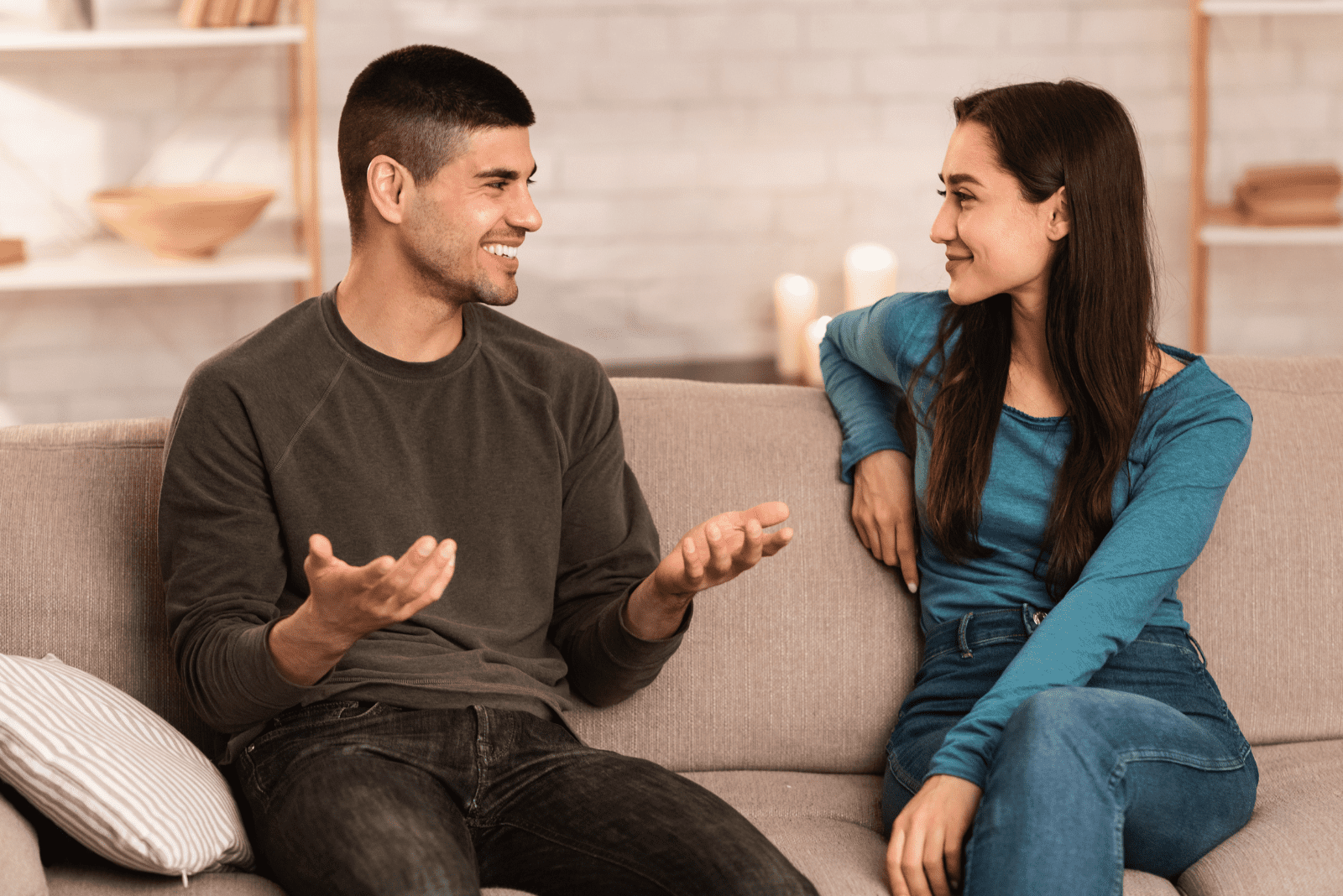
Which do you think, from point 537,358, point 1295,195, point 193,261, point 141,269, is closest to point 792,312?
point 1295,195

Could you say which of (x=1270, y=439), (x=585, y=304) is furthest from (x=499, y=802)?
(x=585, y=304)

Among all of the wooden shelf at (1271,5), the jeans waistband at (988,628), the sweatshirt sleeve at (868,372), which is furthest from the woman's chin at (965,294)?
the wooden shelf at (1271,5)

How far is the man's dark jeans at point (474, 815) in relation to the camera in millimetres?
1218

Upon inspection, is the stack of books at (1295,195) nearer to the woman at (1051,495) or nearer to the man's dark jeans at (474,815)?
the woman at (1051,495)

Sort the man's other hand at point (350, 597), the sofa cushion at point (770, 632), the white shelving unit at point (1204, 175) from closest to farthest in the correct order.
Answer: the man's other hand at point (350, 597) < the sofa cushion at point (770, 632) < the white shelving unit at point (1204, 175)

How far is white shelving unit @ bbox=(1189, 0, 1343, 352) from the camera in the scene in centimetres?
303

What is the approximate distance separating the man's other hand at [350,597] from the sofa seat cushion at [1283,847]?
87 cm

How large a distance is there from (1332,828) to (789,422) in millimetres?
807

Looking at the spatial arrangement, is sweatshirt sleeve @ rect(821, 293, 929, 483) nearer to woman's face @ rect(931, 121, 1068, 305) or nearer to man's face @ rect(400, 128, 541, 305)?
woman's face @ rect(931, 121, 1068, 305)

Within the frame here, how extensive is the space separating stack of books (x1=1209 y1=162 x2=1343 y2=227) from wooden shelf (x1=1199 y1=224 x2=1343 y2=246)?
0.03m

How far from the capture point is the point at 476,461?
1.51 metres

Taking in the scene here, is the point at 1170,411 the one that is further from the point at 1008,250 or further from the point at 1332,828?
the point at 1332,828

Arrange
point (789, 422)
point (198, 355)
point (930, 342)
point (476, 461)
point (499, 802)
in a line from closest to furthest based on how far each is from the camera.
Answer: point (499, 802), point (476, 461), point (930, 342), point (789, 422), point (198, 355)

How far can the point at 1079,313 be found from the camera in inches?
61.1
